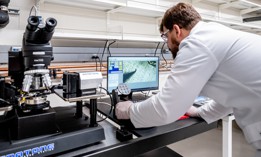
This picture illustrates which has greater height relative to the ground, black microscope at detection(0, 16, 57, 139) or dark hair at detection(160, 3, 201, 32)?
dark hair at detection(160, 3, 201, 32)

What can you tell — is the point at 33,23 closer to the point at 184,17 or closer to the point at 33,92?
the point at 33,92

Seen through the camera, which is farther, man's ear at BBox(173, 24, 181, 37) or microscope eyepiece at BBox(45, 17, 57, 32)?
man's ear at BBox(173, 24, 181, 37)

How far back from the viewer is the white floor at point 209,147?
7.61 ft

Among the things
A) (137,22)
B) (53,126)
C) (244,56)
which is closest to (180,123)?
(244,56)

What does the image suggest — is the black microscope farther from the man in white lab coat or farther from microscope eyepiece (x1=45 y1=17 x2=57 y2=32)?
the man in white lab coat

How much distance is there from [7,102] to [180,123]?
2.70ft

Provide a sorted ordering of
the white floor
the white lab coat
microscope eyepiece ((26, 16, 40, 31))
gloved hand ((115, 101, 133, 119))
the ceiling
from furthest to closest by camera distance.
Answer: the white floor
the ceiling
gloved hand ((115, 101, 133, 119))
the white lab coat
microscope eyepiece ((26, 16, 40, 31))

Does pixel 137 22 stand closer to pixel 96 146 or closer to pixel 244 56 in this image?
pixel 244 56

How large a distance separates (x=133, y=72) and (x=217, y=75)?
0.89 metres

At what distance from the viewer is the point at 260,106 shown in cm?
79

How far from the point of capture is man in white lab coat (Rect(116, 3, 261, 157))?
2.55 feet

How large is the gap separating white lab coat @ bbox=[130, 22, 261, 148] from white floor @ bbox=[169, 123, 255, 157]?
1.67 metres

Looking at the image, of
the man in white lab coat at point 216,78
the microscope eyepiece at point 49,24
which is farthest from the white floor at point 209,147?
the microscope eyepiece at point 49,24

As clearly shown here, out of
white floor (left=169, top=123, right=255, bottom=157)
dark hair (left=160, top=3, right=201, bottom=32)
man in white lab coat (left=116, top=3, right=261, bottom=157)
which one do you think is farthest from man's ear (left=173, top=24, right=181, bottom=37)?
white floor (left=169, top=123, right=255, bottom=157)
